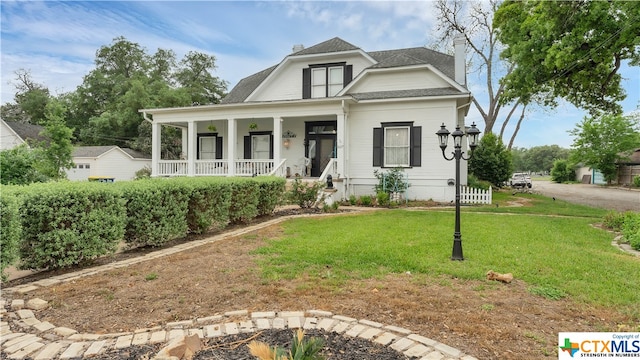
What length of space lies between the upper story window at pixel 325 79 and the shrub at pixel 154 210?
10.4m

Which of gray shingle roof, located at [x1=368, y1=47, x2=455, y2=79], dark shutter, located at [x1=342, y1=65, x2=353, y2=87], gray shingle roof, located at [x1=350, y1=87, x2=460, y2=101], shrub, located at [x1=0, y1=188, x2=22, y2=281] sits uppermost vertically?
gray shingle roof, located at [x1=368, y1=47, x2=455, y2=79]

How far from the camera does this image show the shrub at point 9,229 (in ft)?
12.0

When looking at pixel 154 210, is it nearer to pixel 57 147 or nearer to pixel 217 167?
pixel 217 167

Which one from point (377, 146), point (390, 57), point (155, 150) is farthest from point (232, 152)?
point (390, 57)

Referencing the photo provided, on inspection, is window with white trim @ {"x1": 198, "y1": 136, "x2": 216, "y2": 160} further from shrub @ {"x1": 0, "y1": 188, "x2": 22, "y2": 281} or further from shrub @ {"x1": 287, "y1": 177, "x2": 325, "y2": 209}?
shrub @ {"x1": 0, "y1": 188, "x2": 22, "y2": 281}

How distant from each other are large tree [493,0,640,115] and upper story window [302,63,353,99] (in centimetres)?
646

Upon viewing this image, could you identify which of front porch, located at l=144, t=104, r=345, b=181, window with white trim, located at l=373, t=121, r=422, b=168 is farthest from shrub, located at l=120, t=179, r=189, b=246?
window with white trim, located at l=373, t=121, r=422, b=168

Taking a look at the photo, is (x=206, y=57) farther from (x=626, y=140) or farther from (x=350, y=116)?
(x=626, y=140)

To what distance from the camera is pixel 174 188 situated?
6.03 m

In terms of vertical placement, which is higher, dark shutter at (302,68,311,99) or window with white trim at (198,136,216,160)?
dark shutter at (302,68,311,99)

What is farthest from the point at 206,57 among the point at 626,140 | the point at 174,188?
the point at 626,140

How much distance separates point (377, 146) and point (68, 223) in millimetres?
10686

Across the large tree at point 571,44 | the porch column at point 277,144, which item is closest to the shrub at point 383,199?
the porch column at point 277,144

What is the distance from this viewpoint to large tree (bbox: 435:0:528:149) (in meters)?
25.8
